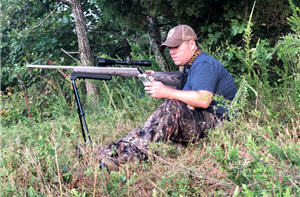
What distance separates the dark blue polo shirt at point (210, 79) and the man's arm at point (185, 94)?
0.21 ft

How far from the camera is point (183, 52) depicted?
11.2 feet

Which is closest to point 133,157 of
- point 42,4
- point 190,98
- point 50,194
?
point 190,98

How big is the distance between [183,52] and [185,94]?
0.64 meters

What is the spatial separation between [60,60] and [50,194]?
6.25 metres

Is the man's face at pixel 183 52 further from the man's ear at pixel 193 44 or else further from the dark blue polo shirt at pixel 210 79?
the dark blue polo shirt at pixel 210 79

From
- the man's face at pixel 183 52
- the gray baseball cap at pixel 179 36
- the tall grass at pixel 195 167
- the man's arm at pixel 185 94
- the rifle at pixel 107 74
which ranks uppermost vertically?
the gray baseball cap at pixel 179 36

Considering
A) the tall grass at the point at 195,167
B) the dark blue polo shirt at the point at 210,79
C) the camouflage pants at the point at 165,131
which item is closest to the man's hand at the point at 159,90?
the camouflage pants at the point at 165,131

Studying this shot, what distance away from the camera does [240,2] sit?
4.38m

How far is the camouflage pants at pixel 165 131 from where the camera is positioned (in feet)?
9.39

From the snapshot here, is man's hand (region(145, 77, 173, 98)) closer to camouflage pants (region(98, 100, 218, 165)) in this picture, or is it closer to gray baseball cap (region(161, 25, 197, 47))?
camouflage pants (region(98, 100, 218, 165))

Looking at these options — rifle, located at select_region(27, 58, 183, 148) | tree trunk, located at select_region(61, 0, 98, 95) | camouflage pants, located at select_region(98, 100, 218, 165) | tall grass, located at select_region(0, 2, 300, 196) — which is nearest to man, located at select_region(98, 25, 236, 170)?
camouflage pants, located at select_region(98, 100, 218, 165)

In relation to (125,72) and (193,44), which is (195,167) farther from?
(193,44)

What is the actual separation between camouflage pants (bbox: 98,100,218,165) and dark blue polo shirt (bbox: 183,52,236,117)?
0.23 metres

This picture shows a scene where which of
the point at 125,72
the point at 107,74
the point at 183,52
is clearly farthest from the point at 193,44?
the point at 107,74
